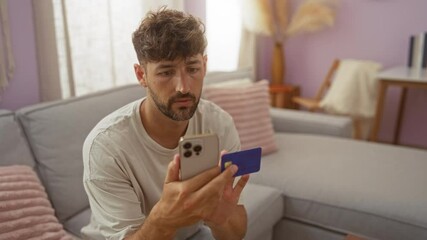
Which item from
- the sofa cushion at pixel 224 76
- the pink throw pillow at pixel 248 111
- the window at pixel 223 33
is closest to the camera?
the pink throw pillow at pixel 248 111

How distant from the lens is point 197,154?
2.69ft

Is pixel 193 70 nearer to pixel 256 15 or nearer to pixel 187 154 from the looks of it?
pixel 187 154

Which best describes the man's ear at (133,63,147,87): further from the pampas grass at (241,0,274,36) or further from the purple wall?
the pampas grass at (241,0,274,36)

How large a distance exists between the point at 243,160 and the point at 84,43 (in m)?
1.33

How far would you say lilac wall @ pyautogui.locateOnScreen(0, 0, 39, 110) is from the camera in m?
1.60

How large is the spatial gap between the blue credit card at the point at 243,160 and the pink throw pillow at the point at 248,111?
1068 mm

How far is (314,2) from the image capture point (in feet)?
10.6

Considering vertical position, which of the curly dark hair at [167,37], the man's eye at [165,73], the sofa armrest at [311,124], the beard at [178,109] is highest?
the curly dark hair at [167,37]

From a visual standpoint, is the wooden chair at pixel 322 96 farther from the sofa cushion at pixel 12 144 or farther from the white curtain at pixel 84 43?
the sofa cushion at pixel 12 144

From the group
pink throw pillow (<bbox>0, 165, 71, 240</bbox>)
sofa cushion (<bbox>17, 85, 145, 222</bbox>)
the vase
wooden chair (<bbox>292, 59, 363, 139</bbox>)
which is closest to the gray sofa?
sofa cushion (<bbox>17, 85, 145, 222</bbox>)

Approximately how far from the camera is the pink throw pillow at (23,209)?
1.07 metres

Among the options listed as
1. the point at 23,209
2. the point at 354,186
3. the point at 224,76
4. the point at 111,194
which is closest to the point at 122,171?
the point at 111,194

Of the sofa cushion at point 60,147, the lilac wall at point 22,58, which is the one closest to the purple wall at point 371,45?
the lilac wall at point 22,58

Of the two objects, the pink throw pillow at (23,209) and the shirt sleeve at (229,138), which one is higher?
the shirt sleeve at (229,138)
